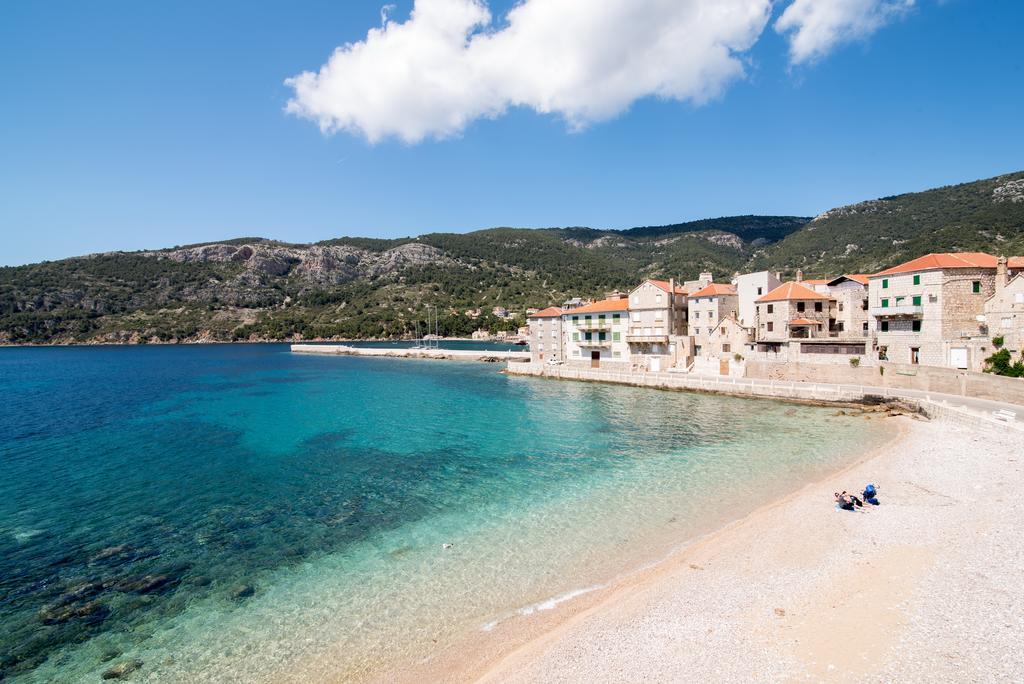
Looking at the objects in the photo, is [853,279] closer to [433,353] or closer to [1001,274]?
[1001,274]

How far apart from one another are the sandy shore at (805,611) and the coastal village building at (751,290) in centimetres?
3733

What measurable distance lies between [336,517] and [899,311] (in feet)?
146

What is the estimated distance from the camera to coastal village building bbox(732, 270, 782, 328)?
166ft

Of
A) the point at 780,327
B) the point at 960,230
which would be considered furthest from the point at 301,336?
the point at 960,230

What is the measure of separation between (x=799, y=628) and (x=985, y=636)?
3333mm

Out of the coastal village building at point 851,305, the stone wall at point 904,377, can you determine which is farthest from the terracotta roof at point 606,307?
the coastal village building at point 851,305

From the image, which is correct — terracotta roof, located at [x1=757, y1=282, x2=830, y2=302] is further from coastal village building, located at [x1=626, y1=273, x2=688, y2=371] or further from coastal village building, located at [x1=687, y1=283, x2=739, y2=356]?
coastal village building, located at [x1=626, y1=273, x2=688, y2=371]

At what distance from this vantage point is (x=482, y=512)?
17.7 meters

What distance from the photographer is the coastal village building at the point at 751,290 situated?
50656 mm

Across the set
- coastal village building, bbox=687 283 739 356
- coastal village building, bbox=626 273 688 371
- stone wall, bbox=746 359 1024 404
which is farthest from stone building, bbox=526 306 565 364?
stone wall, bbox=746 359 1024 404

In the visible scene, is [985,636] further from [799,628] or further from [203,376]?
[203,376]

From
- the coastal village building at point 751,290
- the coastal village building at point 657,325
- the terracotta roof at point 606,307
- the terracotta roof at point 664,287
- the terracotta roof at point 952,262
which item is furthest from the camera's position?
the terracotta roof at point 606,307

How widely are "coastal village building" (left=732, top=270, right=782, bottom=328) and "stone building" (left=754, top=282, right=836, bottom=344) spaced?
3.63 metres

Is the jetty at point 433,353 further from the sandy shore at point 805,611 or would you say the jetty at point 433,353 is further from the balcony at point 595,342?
the sandy shore at point 805,611
